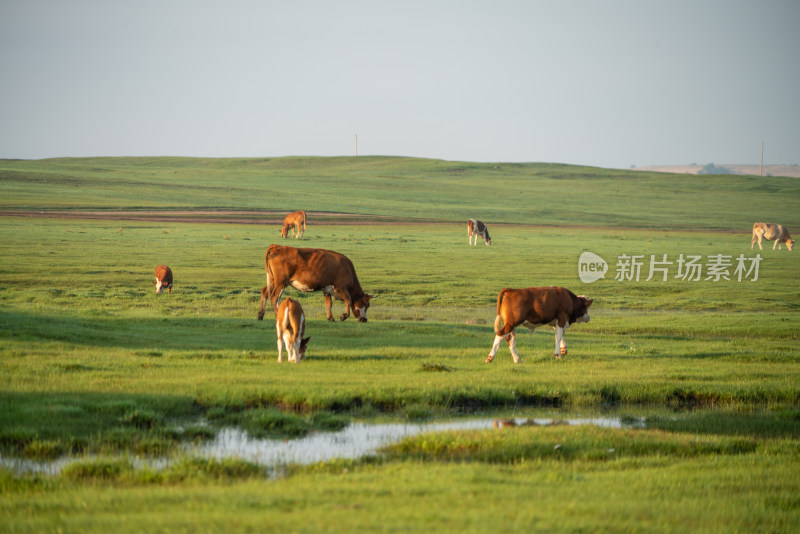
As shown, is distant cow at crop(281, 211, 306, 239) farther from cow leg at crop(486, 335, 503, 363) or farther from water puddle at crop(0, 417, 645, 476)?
water puddle at crop(0, 417, 645, 476)

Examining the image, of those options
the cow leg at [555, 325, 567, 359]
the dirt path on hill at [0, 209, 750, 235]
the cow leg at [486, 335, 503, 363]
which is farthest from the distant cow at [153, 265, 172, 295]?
the dirt path on hill at [0, 209, 750, 235]

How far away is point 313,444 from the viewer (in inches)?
424

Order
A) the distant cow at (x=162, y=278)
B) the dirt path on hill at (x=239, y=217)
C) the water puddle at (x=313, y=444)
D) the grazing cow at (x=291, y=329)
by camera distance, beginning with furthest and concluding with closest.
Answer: the dirt path on hill at (x=239, y=217), the distant cow at (x=162, y=278), the grazing cow at (x=291, y=329), the water puddle at (x=313, y=444)

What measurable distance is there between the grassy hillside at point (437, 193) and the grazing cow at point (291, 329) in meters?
58.6

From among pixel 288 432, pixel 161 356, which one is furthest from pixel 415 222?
pixel 288 432

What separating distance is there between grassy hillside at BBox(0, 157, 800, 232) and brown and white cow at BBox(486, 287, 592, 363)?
60.3 m

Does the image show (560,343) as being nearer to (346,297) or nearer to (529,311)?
(529,311)

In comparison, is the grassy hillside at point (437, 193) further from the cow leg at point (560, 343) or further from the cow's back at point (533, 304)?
the cow's back at point (533, 304)

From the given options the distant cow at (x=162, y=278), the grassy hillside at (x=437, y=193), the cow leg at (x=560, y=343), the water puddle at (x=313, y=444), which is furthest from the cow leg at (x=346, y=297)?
the grassy hillside at (x=437, y=193)

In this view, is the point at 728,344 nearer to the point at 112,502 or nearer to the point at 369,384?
the point at 369,384

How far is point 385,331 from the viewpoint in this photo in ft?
70.0

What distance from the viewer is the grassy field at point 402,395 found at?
7.63 m

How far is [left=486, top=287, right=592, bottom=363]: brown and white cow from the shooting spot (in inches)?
650

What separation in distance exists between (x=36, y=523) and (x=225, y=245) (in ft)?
138
